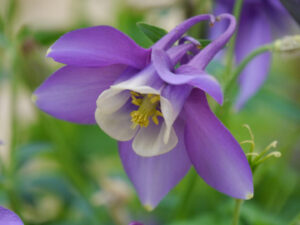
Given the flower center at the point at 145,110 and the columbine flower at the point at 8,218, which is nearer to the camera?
the columbine flower at the point at 8,218

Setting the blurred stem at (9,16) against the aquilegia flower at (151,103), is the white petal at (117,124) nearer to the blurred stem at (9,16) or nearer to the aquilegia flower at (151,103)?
the aquilegia flower at (151,103)

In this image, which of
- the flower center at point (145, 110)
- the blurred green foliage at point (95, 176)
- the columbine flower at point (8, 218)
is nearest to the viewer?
the columbine flower at point (8, 218)

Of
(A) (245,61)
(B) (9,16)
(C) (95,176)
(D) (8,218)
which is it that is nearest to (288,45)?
(A) (245,61)

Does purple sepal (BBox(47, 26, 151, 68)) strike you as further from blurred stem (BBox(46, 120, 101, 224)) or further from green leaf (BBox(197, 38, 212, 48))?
blurred stem (BBox(46, 120, 101, 224))

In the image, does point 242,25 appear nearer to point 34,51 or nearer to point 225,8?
point 225,8

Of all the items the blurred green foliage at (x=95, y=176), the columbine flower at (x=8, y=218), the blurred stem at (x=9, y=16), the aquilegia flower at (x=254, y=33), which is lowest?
the blurred green foliage at (x=95, y=176)

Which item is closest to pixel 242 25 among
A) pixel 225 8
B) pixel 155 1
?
pixel 225 8

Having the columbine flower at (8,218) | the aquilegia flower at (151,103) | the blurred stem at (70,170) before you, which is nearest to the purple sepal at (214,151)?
the aquilegia flower at (151,103)

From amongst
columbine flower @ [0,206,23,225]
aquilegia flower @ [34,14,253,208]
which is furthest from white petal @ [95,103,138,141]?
columbine flower @ [0,206,23,225]

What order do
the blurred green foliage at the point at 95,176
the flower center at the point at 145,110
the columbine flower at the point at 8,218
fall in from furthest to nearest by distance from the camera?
1. the blurred green foliage at the point at 95,176
2. the flower center at the point at 145,110
3. the columbine flower at the point at 8,218

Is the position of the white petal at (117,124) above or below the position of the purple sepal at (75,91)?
below
